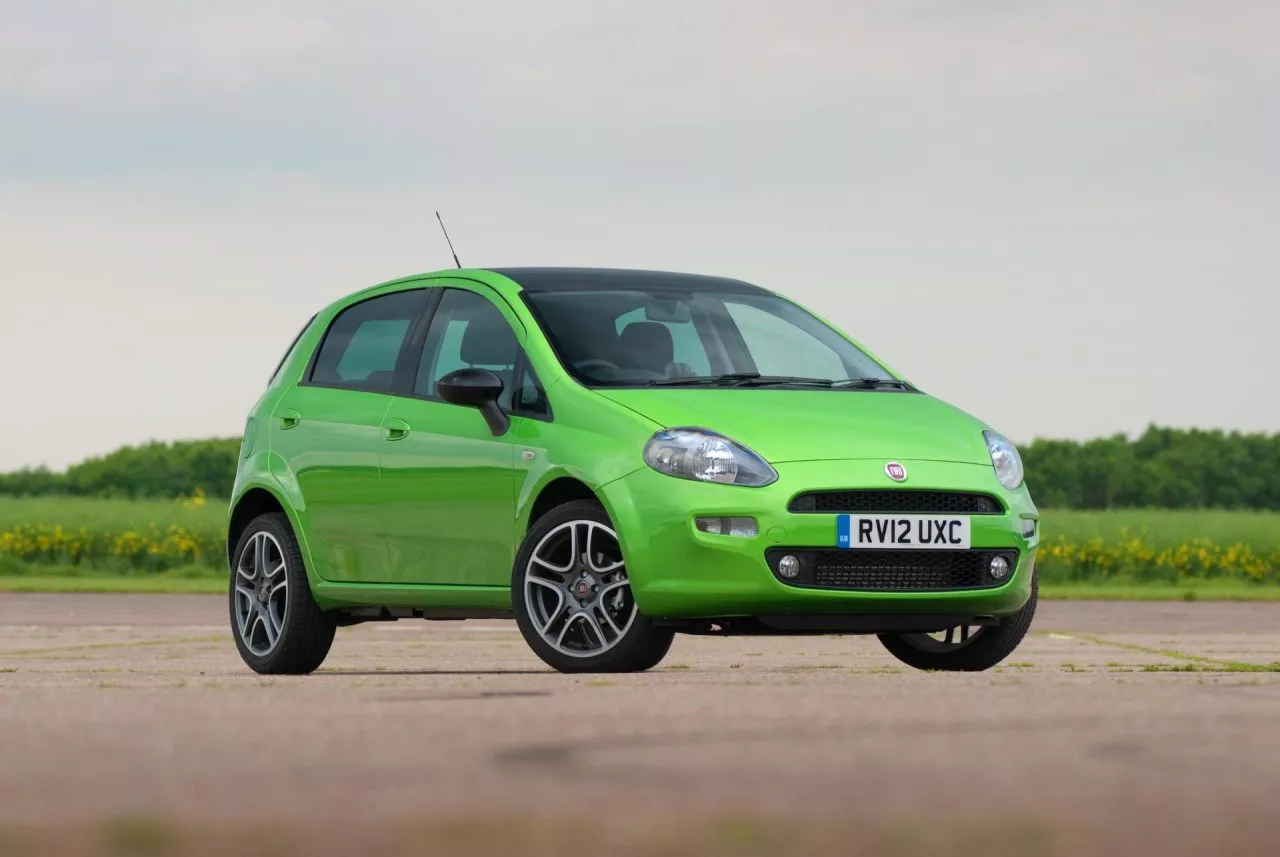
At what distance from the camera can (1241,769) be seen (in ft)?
15.2

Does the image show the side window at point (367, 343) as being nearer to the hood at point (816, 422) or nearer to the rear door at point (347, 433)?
the rear door at point (347, 433)

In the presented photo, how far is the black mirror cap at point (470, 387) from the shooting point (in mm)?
8883

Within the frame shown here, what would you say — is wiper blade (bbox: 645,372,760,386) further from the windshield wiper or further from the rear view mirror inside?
the rear view mirror inside

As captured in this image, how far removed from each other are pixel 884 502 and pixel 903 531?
0.43ft

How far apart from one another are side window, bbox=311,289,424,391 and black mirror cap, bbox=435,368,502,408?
0.92 meters

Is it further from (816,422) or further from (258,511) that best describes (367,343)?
(816,422)

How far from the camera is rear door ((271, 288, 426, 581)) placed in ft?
31.9

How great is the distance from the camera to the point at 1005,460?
8.95m

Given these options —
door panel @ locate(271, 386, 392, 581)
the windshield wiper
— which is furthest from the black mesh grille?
door panel @ locate(271, 386, 392, 581)

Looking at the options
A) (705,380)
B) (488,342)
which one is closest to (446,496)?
(488,342)

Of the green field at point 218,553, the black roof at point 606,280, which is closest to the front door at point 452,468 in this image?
the black roof at point 606,280

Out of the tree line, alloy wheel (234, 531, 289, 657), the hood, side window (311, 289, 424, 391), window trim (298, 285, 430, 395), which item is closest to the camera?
the hood

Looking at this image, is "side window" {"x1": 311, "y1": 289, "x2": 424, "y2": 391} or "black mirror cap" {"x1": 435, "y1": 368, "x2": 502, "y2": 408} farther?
"side window" {"x1": 311, "y1": 289, "x2": 424, "y2": 391}

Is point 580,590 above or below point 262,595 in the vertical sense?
above
